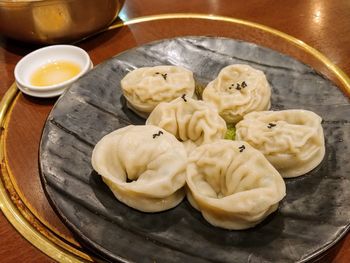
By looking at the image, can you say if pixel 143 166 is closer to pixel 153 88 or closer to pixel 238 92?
pixel 153 88

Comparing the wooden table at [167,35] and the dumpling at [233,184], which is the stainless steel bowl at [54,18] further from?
the dumpling at [233,184]

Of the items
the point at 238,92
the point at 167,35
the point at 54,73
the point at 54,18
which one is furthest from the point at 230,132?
the point at 54,18

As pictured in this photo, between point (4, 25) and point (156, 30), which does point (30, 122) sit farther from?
point (156, 30)

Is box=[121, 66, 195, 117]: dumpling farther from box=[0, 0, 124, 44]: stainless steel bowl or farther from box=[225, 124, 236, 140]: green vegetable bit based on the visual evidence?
box=[0, 0, 124, 44]: stainless steel bowl

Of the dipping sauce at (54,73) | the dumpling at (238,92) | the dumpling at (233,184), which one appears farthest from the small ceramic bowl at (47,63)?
the dumpling at (233,184)

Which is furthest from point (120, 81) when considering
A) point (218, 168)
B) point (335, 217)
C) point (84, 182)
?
point (335, 217)

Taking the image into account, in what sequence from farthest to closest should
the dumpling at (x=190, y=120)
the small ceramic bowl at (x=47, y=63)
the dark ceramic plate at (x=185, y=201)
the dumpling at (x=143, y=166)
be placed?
the small ceramic bowl at (x=47, y=63) < the dumpling at (x=190, y=120) < the dumpling at (x=143, y=166) < the dark ceramic plate at (x=185, y=201)
